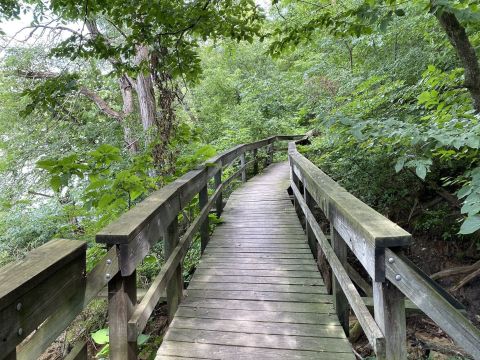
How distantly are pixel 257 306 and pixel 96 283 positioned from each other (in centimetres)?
164

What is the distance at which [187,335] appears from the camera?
2408 millimetres

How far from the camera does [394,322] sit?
1.50 metres

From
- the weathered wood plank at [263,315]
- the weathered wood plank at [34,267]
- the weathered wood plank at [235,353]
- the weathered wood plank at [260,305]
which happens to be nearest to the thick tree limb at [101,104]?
the weathered wood plank at [260,305]

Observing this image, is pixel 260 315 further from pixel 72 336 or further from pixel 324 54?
pixel 324 54

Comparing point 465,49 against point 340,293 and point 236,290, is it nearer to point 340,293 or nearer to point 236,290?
point 340,293

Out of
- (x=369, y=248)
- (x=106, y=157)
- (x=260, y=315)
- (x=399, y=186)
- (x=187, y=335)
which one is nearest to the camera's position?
(x=369, y=248)

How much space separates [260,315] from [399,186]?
15.2 feet

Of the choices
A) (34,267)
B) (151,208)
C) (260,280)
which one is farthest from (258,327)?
(34,267)

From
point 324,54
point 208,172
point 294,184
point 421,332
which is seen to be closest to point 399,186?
point 294,184

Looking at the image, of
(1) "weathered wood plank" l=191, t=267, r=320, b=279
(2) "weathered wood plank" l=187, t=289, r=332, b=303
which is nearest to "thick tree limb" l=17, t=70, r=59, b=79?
(1) "weathered wood plank" l=191, t=267, r=320, b=279

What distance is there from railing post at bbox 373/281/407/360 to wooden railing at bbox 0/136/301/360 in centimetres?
133

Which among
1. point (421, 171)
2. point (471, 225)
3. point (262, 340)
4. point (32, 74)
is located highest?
point (32, 74)

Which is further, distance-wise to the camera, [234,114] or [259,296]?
[234,114]

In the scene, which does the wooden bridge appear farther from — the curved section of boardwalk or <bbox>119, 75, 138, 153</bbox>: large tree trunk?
<bbox>119, 75, 138, 153</bbox>: large tree trunk
